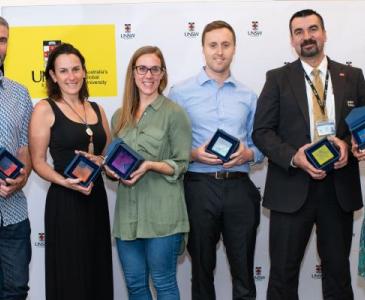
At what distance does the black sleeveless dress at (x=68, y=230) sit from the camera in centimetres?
282

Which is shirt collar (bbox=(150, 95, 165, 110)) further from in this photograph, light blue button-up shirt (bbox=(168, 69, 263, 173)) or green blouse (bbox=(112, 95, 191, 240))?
light blue button-up shirt (bbox=(168, 69, 263, 173))

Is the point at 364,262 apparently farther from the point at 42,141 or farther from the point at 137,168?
the point at 42,141

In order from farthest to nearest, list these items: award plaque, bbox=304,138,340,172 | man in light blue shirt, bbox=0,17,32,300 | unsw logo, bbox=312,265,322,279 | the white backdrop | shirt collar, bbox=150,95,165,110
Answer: unsw logo, bbox=312,265,322,279, the white backdrop, shirt collar, bbox=150,95,165,110, award plaque, bbox=304,138,340,172, man in light blue shirt, bbox=0,17,32,300

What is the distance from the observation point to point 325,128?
2.88m

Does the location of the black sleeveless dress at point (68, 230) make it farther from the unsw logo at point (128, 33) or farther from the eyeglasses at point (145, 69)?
the unsw logo at point (128, 33)

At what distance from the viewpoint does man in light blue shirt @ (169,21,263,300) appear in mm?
3100

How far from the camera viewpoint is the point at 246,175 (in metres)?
3.26

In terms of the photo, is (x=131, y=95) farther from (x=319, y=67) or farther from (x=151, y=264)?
(x=319, y=67)

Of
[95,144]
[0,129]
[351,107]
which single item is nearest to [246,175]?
[351,107]

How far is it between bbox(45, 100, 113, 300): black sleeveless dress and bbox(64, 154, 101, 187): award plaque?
13cm

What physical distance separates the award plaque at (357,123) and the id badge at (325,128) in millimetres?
155

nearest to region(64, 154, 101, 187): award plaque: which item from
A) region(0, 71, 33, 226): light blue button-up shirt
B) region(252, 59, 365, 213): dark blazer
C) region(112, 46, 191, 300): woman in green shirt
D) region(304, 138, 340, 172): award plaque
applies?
region(112, 46, 191, 300): woman in green shirt

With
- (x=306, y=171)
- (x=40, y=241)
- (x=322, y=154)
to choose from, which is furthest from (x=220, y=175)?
(x=40, y=241)

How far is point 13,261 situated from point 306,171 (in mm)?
1632
